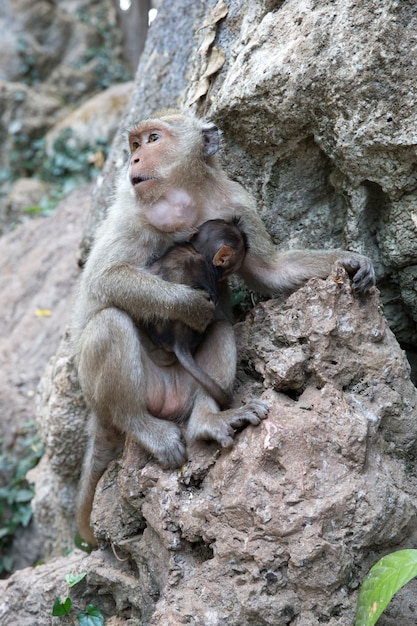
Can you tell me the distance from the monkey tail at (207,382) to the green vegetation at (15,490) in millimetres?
3093

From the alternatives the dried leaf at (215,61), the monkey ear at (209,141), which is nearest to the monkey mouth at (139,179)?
the monkey ear at (209,141)

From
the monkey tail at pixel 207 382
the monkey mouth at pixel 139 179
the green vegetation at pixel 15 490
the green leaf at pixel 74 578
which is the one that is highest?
the monkey mouth at pixel 139 179

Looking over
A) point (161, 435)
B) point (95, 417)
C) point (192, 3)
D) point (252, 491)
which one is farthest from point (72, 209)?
point (252, 491)

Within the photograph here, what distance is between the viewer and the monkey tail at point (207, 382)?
3.66m

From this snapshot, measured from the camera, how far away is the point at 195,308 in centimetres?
370

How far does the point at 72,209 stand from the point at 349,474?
20.8 ft

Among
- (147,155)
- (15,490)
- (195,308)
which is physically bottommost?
(15,490)

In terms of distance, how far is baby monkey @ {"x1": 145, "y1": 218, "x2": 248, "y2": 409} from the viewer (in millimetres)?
3748

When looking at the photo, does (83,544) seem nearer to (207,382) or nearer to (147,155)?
(207,382)

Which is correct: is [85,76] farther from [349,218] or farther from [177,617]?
[177,617]

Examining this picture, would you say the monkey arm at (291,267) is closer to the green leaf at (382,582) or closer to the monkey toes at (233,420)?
the monkey toes at (233,420)

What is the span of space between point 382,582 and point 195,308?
5.05 ft

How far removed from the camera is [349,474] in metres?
3.14

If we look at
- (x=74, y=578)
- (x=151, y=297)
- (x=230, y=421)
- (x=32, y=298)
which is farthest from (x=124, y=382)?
(x=32, y=298)
